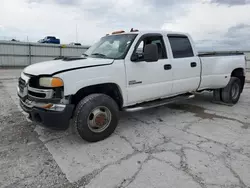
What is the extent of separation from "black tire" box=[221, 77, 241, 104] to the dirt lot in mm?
1305

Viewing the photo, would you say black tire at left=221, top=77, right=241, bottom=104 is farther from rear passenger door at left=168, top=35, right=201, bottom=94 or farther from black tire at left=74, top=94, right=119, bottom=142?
black tire at left=74, top=94, right=119, bottom=142

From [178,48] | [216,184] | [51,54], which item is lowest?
[216,184]

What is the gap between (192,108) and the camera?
5.34 metres

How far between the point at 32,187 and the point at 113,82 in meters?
1.89

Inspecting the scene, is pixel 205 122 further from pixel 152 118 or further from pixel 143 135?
pixel 143 135

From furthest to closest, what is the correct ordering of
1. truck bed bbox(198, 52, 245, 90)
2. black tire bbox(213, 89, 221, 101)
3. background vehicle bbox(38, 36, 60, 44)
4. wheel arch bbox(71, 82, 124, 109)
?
background vehicle bbox(38, 36, 60, 44)
black tire bbox(213, 89, 221, 101)
truck bed bbox(198, 52, 245, 90)
wheel arch bbox(71, 82, 124, 109)

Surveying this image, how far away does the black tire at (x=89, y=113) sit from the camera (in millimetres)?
2971

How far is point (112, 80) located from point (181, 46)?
2.19 m

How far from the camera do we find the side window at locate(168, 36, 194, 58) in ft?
14.0

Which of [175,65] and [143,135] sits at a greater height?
[175,65]

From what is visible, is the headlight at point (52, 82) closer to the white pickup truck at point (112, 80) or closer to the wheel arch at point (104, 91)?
the white pickup truck at point (112, 80)

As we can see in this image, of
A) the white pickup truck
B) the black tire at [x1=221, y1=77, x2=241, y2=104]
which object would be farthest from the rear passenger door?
the black tire at [x1=221, y1=77, x2=241, y2=104]

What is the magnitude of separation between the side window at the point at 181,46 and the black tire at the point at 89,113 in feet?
6.55

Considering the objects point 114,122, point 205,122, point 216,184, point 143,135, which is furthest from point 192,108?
point 216,184
